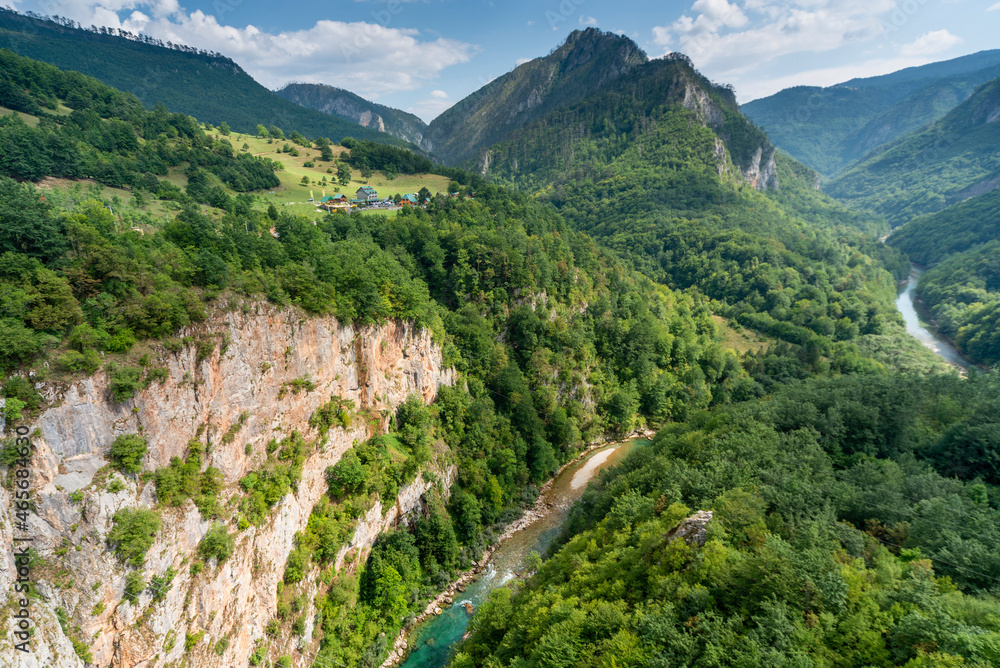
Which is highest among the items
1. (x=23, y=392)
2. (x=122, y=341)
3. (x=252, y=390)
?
(x=122, y=341)

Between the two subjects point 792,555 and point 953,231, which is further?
point 953,231

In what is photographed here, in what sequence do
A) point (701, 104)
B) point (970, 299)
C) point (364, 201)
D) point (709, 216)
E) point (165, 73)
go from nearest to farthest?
point (364, 201) → point (970, 299) → point (709, 216) → point (165, 73) → point (701, 104)

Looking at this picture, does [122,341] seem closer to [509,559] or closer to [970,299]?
[509,559]

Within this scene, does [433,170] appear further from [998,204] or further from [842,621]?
[998,204]

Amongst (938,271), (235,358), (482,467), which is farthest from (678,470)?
(938,271)

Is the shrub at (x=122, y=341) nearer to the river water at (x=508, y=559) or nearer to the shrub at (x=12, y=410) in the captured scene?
the shrub at (x=12, y=410)

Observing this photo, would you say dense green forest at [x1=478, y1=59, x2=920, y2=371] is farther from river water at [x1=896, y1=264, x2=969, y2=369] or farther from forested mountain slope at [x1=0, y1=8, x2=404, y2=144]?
forested mountain slope at [x1=0, y1=8, x2=404, y2=144]

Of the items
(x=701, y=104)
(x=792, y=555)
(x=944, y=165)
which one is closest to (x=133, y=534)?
(x=792, y=555)
